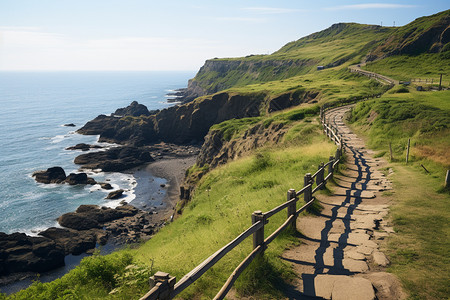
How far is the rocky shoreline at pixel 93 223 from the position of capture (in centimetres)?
3328

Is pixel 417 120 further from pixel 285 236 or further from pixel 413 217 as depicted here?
pixel 285 236

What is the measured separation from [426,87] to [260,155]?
40.1 meters

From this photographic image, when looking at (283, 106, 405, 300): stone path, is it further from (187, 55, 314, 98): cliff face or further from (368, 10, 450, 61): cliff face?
(187, 55, 314, 98): cliff face

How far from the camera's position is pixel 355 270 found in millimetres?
8109

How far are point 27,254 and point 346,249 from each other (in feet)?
117

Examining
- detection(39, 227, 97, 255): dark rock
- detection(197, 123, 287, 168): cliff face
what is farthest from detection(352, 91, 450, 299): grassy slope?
detection(39, 227, 97, 255): dark rock

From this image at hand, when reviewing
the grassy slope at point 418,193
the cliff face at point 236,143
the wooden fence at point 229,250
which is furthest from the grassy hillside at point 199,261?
the cliff face at point 236,143

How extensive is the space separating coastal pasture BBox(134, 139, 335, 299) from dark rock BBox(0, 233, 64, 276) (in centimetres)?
2006

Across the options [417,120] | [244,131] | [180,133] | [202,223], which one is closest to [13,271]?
[202,223]

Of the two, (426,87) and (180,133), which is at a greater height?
(426,87)

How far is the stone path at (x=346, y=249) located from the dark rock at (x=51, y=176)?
56.6m

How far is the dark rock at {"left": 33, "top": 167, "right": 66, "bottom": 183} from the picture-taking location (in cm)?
5912

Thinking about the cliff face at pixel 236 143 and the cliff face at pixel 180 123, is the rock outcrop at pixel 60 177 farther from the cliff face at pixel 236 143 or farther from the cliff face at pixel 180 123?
the cliff face at pixel 180 123

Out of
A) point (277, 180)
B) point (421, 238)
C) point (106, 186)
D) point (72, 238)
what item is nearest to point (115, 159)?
point (106, 186)
